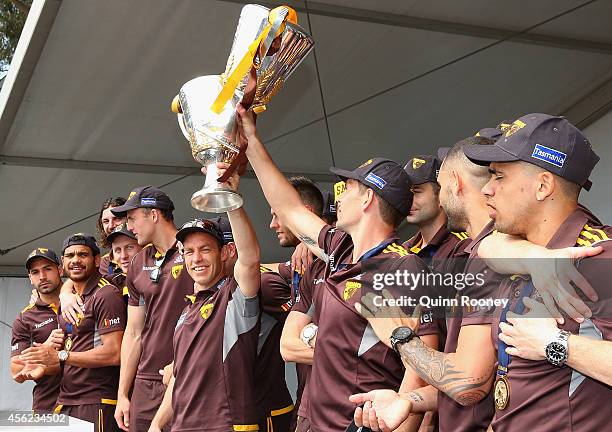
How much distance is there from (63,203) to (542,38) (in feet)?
12.6

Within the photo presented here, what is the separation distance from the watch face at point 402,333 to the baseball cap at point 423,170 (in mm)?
1123

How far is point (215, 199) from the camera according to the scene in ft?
9.56

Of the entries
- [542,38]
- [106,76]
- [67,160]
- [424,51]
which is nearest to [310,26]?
[424,51]

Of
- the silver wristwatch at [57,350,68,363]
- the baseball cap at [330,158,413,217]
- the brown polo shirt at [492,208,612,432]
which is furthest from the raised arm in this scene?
the silver wristwatch at [57,350,68,363]

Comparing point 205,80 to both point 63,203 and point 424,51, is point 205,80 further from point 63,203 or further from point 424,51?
point 63,203

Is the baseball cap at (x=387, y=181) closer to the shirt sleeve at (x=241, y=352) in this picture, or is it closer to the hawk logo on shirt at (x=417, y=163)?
the hawk logo on shirt at (x=417, y=163)

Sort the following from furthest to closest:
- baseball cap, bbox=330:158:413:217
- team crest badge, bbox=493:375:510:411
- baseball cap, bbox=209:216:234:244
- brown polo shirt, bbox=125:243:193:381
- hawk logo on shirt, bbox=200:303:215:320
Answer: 1. brown polo shirt, bbox=125:243:193:381
2. baseball cap, bbox=209:216:234:244
3. hawk logo on shirt, bbox=200:303:215:320
4. baseball cap, bbox=330:158:413:217
5. team crest badge, bbox=493:375:510:411

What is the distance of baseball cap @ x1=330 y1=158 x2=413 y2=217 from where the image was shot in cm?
298

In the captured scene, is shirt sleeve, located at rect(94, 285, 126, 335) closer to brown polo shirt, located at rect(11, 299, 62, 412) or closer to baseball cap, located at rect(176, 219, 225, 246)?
brown polo shirt, located at rect(11, 299, 62, 412)

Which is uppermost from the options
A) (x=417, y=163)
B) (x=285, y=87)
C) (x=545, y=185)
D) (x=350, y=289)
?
(x=285, y=87)

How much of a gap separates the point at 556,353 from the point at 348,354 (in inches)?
37.3

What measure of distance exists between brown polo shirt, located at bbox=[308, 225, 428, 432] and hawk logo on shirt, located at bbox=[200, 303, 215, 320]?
97 centimetres

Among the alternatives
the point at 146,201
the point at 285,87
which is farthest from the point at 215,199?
the point at 285,87

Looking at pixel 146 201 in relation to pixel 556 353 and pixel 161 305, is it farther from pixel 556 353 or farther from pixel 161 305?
pixel 556 353
